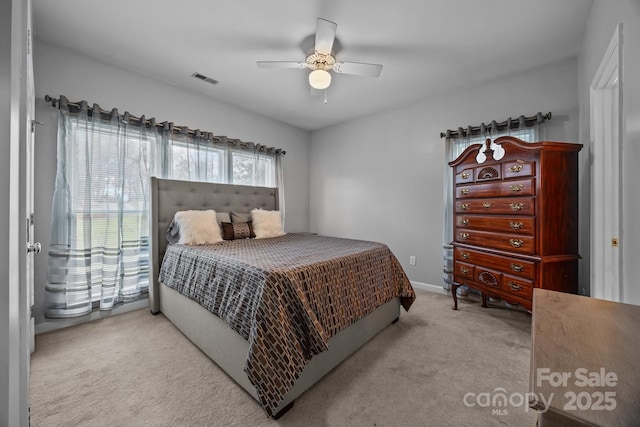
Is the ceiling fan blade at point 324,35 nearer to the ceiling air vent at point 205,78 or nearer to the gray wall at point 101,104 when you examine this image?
the ceiling air vent at point 205,78

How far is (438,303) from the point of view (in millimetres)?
3096

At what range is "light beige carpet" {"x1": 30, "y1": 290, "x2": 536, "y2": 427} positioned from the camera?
4.71 feet

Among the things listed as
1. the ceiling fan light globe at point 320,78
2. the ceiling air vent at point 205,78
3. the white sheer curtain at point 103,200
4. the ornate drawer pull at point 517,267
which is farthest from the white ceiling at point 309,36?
the ornate drawer pull at point 517,267

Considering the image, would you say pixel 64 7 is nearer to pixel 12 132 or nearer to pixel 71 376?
pixel 12 132

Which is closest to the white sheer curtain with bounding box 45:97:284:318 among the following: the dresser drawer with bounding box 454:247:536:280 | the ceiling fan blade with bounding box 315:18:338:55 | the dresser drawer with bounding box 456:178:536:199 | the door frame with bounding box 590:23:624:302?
the ceiling fan blade with bounding box 315:18:338:55

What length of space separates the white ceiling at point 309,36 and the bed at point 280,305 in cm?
135

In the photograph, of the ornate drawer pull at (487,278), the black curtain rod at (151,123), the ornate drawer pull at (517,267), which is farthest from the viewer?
the ornate drawer pull at (487,278)

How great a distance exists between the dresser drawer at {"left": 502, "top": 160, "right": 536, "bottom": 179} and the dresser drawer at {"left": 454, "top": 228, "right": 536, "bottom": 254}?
54 cm

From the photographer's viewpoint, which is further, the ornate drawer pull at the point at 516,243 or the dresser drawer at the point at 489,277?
the dresser drawer at the point at 489,277

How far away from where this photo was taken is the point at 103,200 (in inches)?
103

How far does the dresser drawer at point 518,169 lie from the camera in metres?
2.21

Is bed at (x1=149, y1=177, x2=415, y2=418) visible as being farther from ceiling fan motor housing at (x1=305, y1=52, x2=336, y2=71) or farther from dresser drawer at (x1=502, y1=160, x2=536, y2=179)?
ceiling fan motor housing at (x1=305, y1=52, x2=336, y2=71)

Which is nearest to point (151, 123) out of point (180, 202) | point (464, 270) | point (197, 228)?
point (180, 202)

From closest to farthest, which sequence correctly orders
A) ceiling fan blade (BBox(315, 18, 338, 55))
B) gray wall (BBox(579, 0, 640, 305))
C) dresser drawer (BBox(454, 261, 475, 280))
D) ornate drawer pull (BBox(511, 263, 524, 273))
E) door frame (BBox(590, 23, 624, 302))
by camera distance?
1. gray wall (BBox(579, 0, 640, 305))
2. ceiling fan blade (BBox(315, 18, 338, 55))
3. door frame (BBox(590, 23, 624, 302))
4. ornate drawer pull (BBox(511, 263, 524, 273))
5. dresser drawer (BBox(454, 261, 475, 280))
